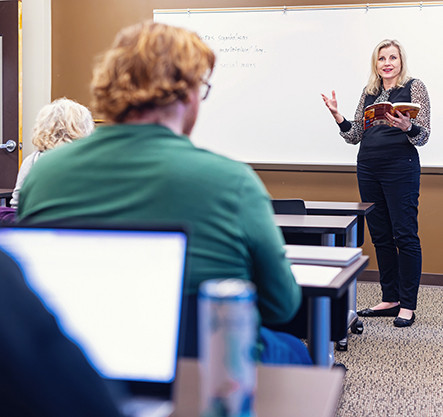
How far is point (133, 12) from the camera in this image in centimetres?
517

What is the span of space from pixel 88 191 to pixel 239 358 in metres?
0.51

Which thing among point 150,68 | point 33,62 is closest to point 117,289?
point 150,68

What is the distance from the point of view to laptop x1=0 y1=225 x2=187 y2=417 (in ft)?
2.52

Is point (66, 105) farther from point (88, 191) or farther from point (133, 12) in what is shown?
point (133, 12)

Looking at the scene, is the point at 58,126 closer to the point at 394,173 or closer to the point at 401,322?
the point at 394,173

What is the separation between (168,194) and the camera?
1.00 m

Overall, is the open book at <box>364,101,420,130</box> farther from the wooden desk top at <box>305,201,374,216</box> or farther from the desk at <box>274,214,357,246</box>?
the desk at <box>274,214,357,246</box>

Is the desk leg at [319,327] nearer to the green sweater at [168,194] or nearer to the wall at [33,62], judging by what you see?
the green sweater at [168,194]

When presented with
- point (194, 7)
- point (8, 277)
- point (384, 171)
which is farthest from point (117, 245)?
point (194, 7)

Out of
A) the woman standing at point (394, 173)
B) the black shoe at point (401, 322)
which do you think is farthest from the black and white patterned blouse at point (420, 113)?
the black shoe at point (401, 322)

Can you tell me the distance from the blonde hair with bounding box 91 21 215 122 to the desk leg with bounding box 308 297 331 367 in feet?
2.44

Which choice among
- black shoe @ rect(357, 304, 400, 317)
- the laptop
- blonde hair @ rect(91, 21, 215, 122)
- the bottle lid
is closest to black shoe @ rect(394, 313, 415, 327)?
black shoe @ rect(357, 304, 400, 317)

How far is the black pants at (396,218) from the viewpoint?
137 inches

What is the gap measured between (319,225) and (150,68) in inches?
58.8
